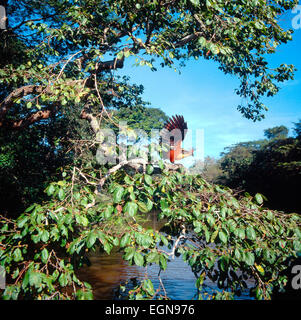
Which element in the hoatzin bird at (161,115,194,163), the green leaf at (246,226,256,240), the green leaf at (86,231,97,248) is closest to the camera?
the green leaf at (86,231,97,248)

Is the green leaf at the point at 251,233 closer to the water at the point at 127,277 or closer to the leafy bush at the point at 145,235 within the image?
the leafy bush at the point at 145,235

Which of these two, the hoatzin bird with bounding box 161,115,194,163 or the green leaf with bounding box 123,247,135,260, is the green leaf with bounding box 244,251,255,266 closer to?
the green leaf with bounding box 123,247,135,260

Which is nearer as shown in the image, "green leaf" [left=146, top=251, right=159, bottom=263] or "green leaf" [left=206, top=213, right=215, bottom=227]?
"green leaf" [left=146, top=251, right=159, bottom=263]

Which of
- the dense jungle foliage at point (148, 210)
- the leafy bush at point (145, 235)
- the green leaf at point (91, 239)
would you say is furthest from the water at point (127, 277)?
the green leaf at point (91, 239)

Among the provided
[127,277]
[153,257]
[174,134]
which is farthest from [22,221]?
[127,277]

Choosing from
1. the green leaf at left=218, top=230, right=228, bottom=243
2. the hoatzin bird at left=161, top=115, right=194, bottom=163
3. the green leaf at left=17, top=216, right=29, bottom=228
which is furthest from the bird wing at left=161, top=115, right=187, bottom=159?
the green leaf at left=17, top=216, right=29, bottom=228

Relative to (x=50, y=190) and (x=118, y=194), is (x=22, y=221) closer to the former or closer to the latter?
(x=50, y=190)

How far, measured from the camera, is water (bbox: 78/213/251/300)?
5.49 m

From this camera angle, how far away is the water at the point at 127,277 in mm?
5488

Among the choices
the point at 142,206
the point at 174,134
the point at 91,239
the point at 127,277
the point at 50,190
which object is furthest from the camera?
the point at 127,277

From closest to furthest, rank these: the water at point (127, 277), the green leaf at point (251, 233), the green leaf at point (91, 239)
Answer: the green leaf at point (91, 239), the green leaf at point (251, 233), the water at point (127, 277)

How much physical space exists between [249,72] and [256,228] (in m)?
3.73

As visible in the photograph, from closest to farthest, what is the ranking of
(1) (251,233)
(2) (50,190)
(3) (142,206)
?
(3) (142,206)
(1) (251,233)
(2) (50,190)

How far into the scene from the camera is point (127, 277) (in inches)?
254
